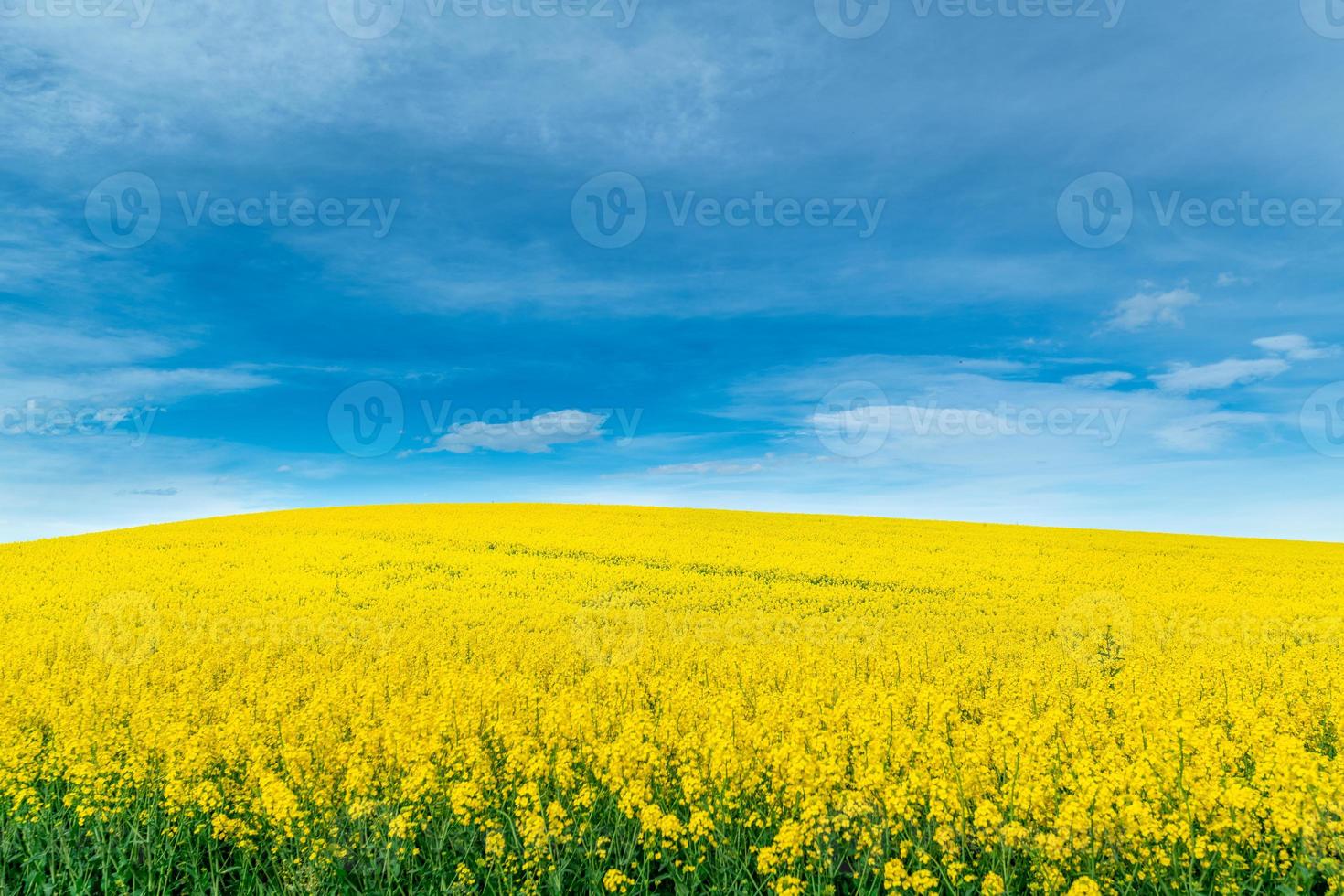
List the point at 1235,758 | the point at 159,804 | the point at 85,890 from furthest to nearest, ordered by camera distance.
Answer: the point at 159,804 < the point at 1235,758 < the point at 85,890

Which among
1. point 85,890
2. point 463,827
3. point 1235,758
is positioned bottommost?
point 85,890

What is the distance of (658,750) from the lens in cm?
629

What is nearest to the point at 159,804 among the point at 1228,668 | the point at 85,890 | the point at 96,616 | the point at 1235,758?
the point at 85,890

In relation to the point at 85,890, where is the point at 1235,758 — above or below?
above

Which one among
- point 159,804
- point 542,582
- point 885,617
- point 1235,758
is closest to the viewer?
point 1235,758

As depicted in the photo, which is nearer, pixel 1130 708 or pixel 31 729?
pixel 1130 708

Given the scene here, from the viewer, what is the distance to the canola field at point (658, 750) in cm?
519

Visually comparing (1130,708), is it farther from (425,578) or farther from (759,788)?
(425,578)

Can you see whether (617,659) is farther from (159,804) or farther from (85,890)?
(85,890)

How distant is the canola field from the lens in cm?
519

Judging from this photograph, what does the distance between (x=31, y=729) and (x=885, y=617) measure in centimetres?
1428

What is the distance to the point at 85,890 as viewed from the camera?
225 inches

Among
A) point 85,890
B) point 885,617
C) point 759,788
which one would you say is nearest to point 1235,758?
point 759,788

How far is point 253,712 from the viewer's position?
8391 millimetres
